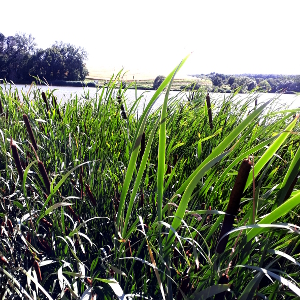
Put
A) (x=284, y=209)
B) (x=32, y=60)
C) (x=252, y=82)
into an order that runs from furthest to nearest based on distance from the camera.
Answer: (x=32, y=60) → (x=252, y=82) → (x=284, y=209)

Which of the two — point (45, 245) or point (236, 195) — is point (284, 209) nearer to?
point (236, 195)

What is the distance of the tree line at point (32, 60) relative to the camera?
13625 millimetres

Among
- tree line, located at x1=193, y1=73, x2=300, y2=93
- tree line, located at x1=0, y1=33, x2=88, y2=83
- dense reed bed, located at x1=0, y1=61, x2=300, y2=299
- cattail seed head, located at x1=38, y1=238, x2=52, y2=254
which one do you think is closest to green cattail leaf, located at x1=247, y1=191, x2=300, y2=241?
dense reed bed, located at x1=0, y1=61, x2=300, y2=299

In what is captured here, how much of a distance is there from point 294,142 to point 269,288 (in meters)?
0.81

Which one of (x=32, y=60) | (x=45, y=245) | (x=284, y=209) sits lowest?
(x=45, y=245)

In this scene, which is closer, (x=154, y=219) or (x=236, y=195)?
(x=236, y=195)

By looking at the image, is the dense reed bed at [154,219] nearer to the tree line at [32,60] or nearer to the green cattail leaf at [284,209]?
the green cattail leaf at [284,209]

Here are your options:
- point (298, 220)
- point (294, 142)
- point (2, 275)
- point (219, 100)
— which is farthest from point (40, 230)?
point (219, 100)

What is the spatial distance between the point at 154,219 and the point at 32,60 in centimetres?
1843

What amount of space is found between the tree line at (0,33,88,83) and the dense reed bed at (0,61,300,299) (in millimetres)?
12946

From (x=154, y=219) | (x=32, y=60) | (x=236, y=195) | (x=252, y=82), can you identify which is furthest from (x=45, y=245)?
(x=32, y=60)

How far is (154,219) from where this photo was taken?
0.77 m

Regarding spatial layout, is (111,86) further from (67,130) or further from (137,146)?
(137,146)

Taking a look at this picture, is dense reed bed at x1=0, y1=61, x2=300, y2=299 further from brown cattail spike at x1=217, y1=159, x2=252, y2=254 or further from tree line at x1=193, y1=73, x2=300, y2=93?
tree line at x1=193, y1=73, x2=300, y2=93
